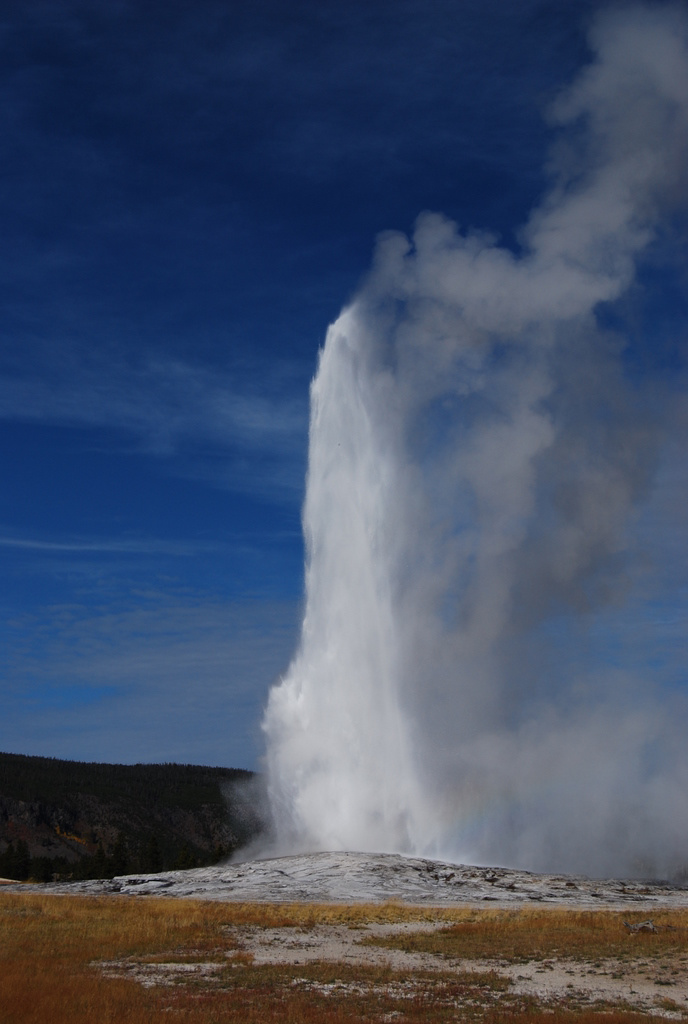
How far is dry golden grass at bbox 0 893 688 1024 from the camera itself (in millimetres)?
13352

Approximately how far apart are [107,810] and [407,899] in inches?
3931

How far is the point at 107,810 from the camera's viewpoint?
12006cm

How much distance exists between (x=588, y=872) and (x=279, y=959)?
34083 millimetres

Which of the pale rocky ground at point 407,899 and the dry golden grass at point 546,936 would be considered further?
the dry golden grass at point 546,936

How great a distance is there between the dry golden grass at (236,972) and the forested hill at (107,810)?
61.7 metres

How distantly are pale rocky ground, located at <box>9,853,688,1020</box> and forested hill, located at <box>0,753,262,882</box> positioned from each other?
170ft

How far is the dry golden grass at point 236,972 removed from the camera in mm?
13352

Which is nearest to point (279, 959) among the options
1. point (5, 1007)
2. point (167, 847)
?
point (5, 1007)

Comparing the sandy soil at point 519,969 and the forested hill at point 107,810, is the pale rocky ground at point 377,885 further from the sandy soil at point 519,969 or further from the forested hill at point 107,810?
the forested hill at point 107,810

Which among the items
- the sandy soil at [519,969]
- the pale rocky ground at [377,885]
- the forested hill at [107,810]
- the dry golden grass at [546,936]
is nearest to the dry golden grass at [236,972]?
the dry golden grass at [546,936]

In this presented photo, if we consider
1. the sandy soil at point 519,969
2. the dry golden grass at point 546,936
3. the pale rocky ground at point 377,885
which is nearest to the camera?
the sandy soil at point 519,969

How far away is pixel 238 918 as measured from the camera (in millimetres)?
25609

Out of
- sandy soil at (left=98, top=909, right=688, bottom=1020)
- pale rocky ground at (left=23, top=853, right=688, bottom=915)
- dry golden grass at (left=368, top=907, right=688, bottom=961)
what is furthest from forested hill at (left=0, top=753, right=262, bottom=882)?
sandy soil at (left=98, top=909, right=688, bottom=1020)

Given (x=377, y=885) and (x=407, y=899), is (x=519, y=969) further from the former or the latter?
(x=377, y=885)
